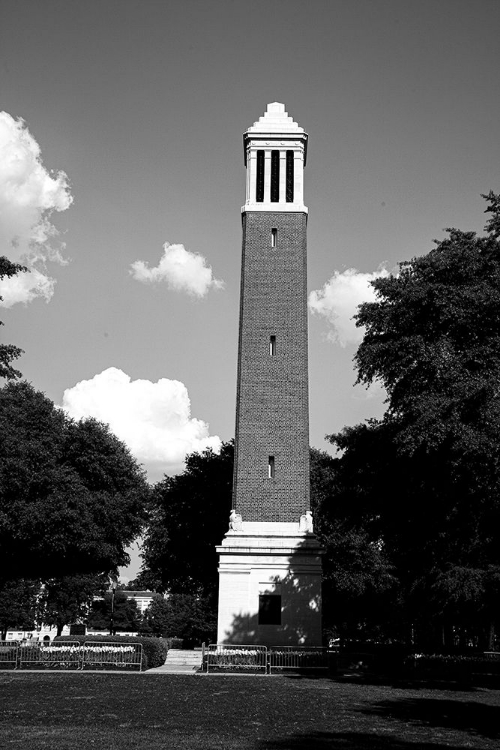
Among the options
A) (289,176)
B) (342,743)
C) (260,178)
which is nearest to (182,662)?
(260,178)

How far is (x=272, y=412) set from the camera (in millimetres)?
40688

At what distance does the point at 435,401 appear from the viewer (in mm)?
25672

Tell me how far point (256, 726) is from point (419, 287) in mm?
17919

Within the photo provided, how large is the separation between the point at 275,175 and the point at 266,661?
2620cm

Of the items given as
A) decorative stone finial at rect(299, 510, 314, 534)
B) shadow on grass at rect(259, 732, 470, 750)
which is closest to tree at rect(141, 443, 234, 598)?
decorative stone finial at rect(299, 510, 314, 534)

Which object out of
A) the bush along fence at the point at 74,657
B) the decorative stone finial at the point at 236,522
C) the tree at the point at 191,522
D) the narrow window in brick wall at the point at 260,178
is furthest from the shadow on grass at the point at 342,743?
the tree at the point at 191,522

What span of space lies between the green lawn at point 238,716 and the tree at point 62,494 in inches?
797

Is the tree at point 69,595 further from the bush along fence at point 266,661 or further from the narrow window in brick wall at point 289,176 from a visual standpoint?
the narrow window in brick wall at point 289,176

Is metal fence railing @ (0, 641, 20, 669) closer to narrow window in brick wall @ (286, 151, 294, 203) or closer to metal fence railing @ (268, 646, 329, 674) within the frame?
metal fence railing @ (268, 646, 329, 674)

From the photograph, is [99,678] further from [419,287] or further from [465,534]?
[419,287]

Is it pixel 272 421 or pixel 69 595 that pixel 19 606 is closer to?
pixel 69 595

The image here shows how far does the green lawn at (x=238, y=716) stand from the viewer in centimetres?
1312

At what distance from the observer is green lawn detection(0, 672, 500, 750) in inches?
517

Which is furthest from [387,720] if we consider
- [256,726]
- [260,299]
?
[260,299]
